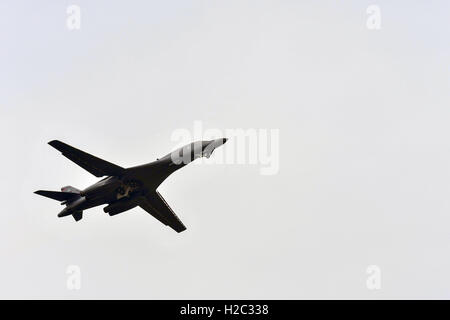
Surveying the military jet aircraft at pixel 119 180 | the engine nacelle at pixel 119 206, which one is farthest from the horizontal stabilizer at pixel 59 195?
the engine nacelle at pixel 119 206

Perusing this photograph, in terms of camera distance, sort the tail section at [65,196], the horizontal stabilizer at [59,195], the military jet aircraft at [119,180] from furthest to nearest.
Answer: the horizontal stabilizer at [59,195], the tail section at [65,196], the military jet aircraft at [119,180]

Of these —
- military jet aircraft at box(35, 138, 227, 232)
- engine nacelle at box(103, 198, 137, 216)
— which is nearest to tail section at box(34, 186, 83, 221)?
military jet aircraft at box(35, 138, 227, 232)

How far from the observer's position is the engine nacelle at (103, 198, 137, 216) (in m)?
55.3

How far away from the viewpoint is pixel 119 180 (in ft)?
176

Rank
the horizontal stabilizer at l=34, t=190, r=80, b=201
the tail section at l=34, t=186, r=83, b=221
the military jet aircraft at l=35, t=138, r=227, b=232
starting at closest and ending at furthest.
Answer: the military jet aircraft at l=35, t=138, r=227, b=232, the tail section at l=34, t=186, r=83, b=221, the horizontal stabilizer at l=34, t=190, r=80, b=201

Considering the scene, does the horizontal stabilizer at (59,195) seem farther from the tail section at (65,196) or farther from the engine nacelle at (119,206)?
the engine nacelle at (119,206)

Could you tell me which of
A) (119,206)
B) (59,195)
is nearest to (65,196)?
(59,195)

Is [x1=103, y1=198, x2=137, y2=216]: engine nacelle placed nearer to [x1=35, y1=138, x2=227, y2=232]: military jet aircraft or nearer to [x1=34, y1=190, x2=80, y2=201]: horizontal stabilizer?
[x1=35, y1=138, x2=227, y2=232]: military jet aircraft

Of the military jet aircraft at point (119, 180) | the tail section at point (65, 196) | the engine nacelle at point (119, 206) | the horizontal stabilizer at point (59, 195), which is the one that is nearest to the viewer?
the military jet aircraft at point (119, 180)

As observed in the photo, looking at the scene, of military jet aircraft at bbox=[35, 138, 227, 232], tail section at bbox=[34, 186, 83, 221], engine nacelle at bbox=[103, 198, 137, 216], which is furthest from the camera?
tail section at bbox=[34, 186, 83, 221]

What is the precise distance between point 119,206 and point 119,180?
3.36 m

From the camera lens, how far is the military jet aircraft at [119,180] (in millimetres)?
52031
